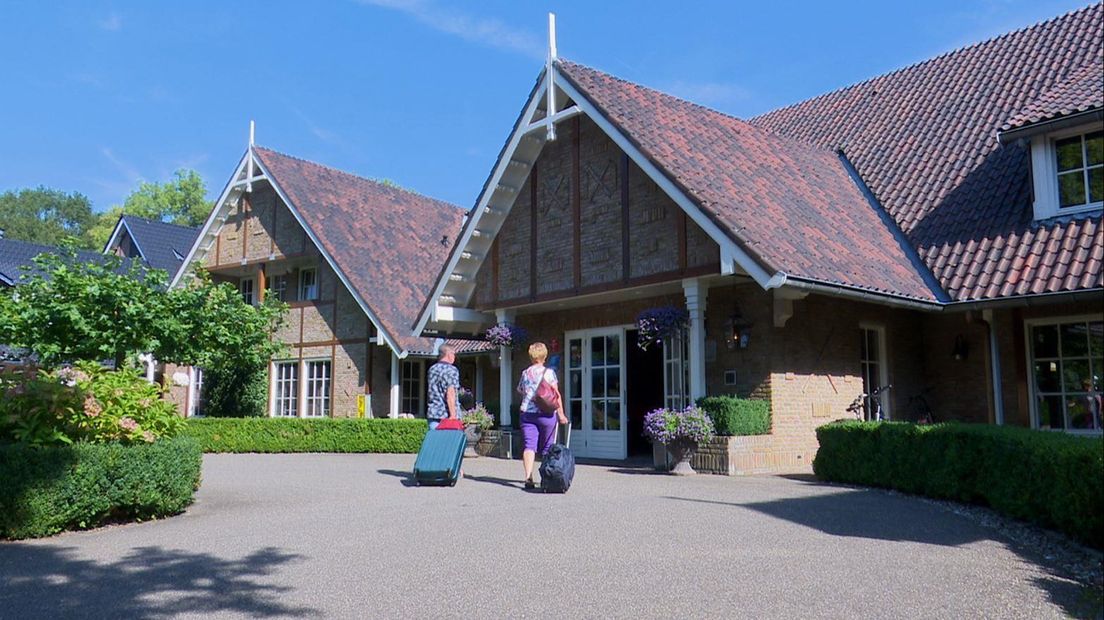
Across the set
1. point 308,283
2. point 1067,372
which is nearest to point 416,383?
point 308,283

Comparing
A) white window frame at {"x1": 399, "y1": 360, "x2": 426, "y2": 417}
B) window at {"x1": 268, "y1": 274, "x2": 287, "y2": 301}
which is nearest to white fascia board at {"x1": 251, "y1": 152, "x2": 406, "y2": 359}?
white window frame at {"x1": 399, "y1": 360, "x2": 426, "y2": 417}

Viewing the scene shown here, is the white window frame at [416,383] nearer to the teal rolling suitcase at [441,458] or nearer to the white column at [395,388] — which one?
the white column at [395,388]

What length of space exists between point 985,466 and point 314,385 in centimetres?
1759

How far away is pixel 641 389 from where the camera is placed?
17.0 metres

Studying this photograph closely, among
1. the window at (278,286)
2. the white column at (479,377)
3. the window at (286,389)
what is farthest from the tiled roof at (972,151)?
the window at (286,389)

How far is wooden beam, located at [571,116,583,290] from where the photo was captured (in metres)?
14.5

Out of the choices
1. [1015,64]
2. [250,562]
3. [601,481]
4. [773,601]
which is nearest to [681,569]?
[773,601]

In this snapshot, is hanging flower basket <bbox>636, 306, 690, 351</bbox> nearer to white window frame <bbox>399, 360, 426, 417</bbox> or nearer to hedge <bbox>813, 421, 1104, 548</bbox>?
hedge <bbox>813, 421, 1104, 548</bbox>

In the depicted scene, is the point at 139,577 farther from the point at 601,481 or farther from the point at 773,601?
the point at 601,481

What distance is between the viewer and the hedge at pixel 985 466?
6457mm

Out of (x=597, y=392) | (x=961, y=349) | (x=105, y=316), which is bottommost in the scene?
(x=597, y=392)

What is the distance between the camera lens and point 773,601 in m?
5.14

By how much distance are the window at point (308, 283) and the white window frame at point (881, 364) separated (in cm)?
1453

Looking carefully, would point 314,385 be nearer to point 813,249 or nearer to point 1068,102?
point 813,249
